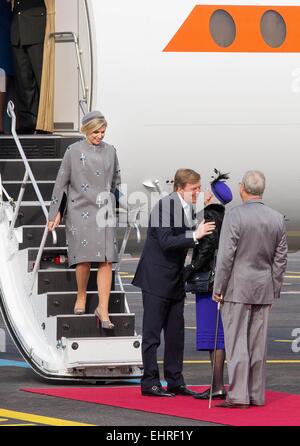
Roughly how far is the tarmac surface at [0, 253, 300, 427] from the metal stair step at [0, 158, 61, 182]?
6.24 feet

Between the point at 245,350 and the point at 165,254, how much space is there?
1212 mm

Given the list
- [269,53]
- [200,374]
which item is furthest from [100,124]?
[200,374]

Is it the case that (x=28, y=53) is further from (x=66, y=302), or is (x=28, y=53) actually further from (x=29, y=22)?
(x=66, y=302)

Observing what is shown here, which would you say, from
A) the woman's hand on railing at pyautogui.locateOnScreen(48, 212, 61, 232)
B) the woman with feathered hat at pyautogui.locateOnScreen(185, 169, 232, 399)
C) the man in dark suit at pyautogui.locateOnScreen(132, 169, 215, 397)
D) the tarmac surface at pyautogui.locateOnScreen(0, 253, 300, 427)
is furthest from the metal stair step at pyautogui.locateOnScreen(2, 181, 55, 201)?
the woman with feathered hat at pyautogui.locateOnScreen(185, 169, 232, 399)

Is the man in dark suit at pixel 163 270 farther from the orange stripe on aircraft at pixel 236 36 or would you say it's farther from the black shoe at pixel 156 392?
A: the orange stripe on aircraft at pixel 236 36

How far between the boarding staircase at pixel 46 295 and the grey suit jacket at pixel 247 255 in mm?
1735

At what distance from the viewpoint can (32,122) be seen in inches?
609

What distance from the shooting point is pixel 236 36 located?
46.4 ft

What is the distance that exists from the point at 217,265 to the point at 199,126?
2282mm

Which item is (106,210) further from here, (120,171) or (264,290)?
(264,290)

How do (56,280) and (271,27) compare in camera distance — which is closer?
(271,27)

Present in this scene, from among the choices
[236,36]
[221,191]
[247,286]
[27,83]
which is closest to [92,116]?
[221,191]

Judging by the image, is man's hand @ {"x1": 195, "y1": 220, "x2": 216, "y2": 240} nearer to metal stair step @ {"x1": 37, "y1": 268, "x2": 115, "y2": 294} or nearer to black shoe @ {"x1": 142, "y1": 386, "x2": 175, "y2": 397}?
black shoe @ {"x1": 142, "y1": 386, "x2": 175, "y2": 397}

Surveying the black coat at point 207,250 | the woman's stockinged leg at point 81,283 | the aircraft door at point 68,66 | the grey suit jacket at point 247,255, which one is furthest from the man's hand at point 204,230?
the aircraft door at point 68,66
